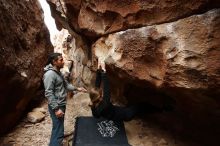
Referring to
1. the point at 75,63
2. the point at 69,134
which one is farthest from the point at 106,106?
the point at 75,63

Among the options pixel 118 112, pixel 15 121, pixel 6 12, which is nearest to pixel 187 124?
pixel 118 112

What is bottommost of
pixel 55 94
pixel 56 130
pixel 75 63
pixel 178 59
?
pixel 56 130

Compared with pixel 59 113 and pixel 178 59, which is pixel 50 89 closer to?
pixel 59 113

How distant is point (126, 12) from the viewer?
6.12 m

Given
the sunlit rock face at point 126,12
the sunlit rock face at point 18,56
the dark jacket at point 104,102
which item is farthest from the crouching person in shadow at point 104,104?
the sunlit rock face at point 18,56

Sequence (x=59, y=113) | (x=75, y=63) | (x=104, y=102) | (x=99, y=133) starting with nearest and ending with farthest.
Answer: (x=59, y=113), (x=104, y=102), (x=99, y=133), (x=75, y=63)

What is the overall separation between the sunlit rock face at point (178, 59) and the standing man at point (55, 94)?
1.07 metres

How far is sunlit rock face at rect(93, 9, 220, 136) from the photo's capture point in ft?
16.5

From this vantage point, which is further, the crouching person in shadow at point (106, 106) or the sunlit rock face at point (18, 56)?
the sunlit rock face at point (18, 56)

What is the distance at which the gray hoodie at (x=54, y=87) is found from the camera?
5.83m

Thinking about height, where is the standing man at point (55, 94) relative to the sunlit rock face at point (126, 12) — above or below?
below

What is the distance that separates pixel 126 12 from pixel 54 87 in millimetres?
2081

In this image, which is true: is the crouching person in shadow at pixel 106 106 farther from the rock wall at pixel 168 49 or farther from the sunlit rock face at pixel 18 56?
the sunlit rock face at pixel 18 56

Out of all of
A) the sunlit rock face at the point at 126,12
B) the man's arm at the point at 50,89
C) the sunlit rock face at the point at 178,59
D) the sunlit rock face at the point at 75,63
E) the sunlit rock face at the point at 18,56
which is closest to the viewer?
the sunlit rock face at the point at 178,59
